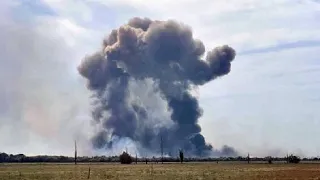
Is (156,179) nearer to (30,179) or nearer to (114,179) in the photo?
(114,179)

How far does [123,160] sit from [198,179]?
110 meters

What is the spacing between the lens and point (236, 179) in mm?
55656

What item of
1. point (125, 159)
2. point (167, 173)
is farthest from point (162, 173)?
point (125, 159)

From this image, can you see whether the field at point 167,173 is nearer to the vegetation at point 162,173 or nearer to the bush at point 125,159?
the vegetation at point 162,173

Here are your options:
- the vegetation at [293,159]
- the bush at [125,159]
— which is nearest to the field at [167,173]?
the bush at [125,159]

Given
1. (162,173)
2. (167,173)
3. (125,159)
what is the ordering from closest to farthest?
1. (162,173)
2. (167,173)
3. (125,159)

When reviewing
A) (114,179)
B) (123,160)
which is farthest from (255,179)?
(123,160)

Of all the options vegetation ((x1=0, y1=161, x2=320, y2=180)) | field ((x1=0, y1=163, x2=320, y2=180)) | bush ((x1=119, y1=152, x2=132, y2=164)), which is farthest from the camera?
bush ((x1=119, y1=152, x2=132, y2=164))

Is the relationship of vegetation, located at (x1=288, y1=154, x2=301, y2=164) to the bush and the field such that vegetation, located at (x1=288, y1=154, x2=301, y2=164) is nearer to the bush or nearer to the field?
the bush

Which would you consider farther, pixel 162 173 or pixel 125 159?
pixel 125 159

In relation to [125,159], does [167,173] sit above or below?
below

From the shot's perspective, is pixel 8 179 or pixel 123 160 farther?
pixel 123 160

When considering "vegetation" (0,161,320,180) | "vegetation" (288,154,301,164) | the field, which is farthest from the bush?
the field

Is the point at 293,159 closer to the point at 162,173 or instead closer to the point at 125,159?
the point at 125,159
